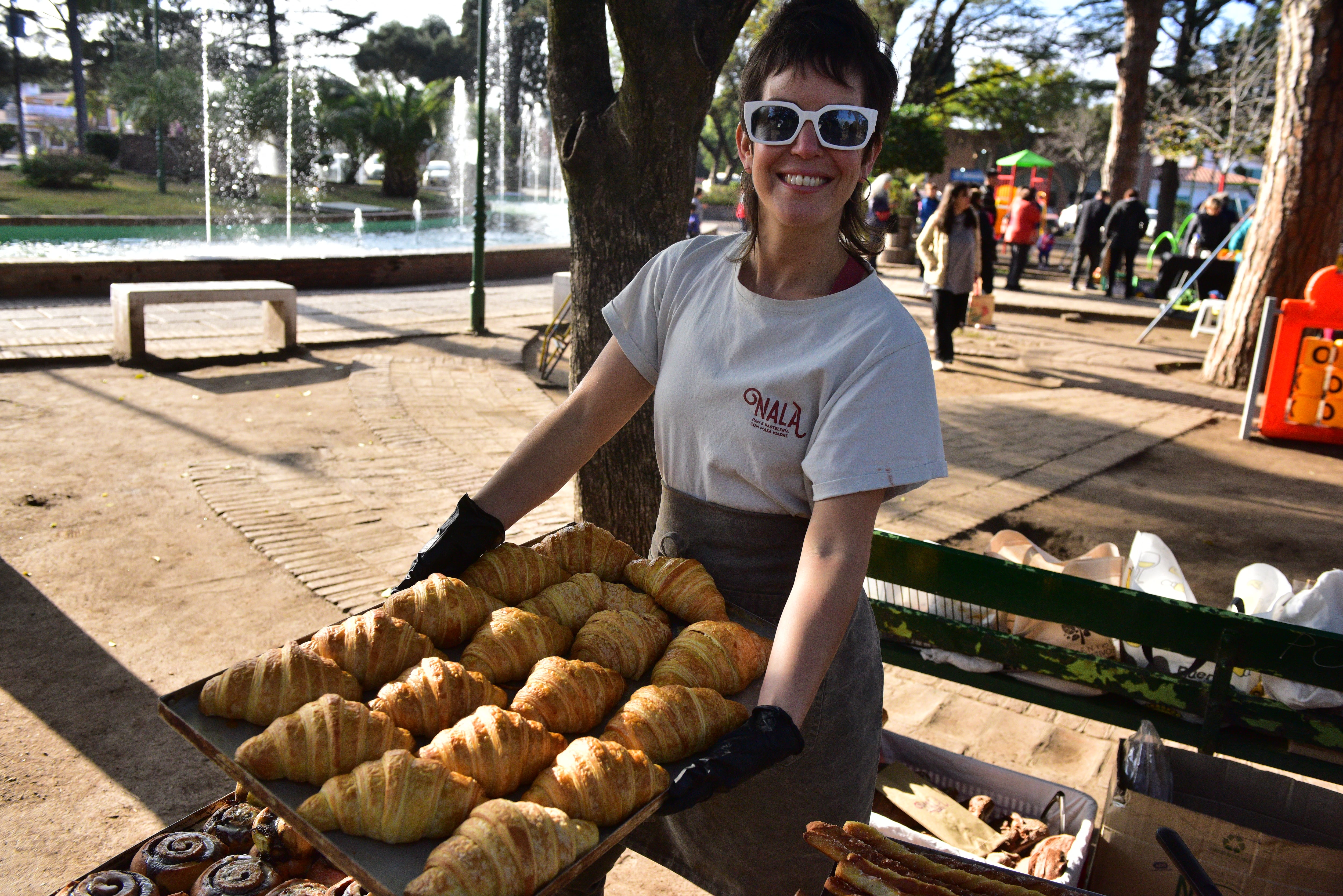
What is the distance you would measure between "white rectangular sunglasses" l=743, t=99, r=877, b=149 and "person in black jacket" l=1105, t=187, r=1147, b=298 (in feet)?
61.1

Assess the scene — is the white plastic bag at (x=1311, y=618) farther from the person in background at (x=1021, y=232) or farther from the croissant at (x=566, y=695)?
the person in background at (x=1021, y=232)

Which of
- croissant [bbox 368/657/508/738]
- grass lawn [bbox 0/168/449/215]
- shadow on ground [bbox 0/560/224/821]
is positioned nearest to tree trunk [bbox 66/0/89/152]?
grass lawn [bbox 0/168/449/215]

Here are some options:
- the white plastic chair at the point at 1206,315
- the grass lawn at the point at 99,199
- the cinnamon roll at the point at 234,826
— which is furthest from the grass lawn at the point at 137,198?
the cinnamon roll at the point at 234,826

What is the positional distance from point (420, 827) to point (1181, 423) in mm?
9986

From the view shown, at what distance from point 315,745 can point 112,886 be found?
33.5 inches

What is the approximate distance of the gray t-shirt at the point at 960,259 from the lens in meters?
11.4

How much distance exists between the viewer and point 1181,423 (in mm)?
9828

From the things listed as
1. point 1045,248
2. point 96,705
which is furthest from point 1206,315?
point 96,705

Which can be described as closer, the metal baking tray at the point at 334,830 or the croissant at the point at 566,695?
the metal baking tray at the point at 334,830

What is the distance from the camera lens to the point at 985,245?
1473cm

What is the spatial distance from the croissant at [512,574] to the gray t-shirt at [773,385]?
354 millimetres

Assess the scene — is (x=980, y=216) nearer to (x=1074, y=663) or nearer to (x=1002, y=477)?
(x=1002, y=477)

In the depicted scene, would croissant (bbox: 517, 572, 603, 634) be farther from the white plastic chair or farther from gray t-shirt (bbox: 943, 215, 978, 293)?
the white plastic chair

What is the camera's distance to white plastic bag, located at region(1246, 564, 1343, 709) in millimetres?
3082
